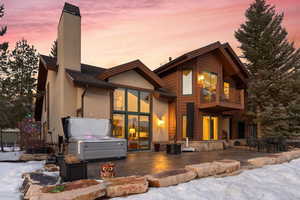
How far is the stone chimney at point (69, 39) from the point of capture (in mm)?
10891

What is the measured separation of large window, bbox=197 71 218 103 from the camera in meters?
14.6

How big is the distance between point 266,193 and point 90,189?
3.68 metres

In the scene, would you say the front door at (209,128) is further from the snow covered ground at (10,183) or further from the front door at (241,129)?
the snow covered ground at (10,183)

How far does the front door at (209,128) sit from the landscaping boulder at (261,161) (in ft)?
22.5

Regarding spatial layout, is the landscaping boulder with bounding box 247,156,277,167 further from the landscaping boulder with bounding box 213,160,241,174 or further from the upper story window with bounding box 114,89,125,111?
the upper story window with bounding box 114,89,125,111

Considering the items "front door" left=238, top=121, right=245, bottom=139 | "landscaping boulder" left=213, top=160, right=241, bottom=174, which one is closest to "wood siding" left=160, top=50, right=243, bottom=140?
"front door" left=238, top=121, right=245, bottom=139

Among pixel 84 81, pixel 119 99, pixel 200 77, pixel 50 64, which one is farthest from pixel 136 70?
pixel 50 64

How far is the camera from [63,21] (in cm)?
1095

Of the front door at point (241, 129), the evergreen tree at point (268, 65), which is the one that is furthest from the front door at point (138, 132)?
the front door at point (241, 129)

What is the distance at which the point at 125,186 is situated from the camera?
4.23 m

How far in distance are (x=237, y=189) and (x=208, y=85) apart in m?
10.8

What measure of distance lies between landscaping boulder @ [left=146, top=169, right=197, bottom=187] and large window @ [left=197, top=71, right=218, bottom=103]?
954 cm

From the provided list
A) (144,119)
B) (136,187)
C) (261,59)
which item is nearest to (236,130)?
(261,59)

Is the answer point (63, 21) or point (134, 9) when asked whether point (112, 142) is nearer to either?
point (63, 21)
